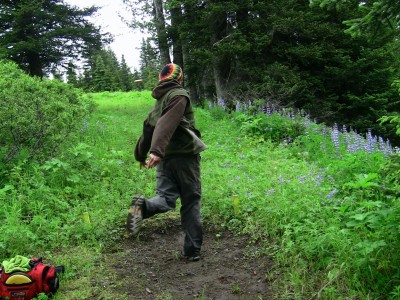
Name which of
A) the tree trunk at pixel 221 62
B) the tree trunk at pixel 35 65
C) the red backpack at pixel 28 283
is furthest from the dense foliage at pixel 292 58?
the red backpack at pixel 28 283

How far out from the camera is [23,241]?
4.36m

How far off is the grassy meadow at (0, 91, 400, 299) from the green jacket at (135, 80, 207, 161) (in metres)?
1.24

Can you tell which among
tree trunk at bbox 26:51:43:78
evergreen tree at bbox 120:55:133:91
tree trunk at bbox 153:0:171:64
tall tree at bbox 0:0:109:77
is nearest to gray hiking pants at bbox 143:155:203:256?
tree trunk at bbox 153:0:171:64

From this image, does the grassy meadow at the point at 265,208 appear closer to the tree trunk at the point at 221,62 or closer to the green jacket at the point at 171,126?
the green jacket at the point at 171,126

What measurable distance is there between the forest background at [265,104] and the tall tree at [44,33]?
62 millimetres

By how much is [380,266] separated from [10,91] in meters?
5.79

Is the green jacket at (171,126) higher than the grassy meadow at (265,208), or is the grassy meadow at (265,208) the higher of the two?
the green jacket at (171,126)

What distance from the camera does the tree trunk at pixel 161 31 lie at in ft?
50.0

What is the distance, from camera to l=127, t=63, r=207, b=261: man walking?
4.02 m

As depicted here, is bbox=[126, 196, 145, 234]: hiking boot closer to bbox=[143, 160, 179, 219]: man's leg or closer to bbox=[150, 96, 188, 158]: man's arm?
bbox=[143, 160, 179, 219]: man's leg

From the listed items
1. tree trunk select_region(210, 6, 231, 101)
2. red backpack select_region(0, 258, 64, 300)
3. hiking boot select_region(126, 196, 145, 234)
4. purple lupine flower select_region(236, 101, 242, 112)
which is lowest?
red backpack select_region(0, 258, 64, 300)

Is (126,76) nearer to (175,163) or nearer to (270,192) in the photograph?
(270,192)

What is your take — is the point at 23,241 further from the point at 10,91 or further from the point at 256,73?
the point at 256,73

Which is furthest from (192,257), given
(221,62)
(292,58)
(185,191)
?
(292,58)
